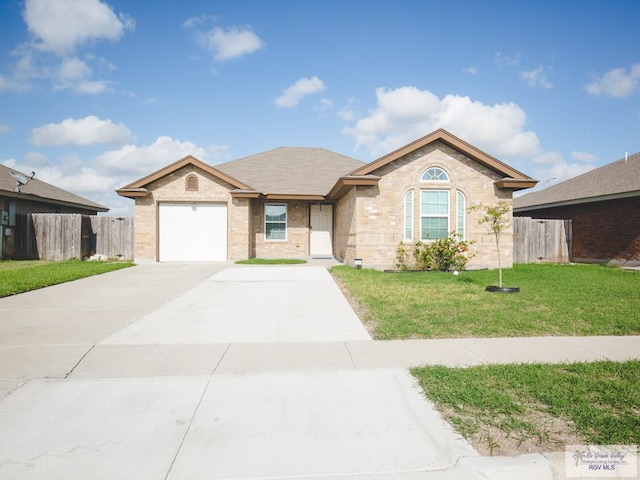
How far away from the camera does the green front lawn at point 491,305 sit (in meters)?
5.70

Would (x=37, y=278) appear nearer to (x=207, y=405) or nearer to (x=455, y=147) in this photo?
(x=207, y=405)

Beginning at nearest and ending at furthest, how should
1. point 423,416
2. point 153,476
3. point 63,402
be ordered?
point 153,476
point 423,416
point 63,402

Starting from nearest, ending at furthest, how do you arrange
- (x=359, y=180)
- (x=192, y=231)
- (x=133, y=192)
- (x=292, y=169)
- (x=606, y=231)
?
(x=359, y=180) → (x=133, y=192) → (x=192, y=231) → (x=606, y=231) → (x=292, y=169)

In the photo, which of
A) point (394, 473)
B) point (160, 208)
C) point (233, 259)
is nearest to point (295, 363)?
point (394, 473)

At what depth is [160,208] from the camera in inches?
632

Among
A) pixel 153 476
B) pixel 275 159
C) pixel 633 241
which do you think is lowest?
pixel 153 476

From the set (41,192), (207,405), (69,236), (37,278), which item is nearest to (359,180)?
(37,278)

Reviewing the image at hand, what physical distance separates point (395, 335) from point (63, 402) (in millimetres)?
4004

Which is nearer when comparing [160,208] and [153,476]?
[153,476]

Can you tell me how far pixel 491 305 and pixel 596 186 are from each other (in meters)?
15.4

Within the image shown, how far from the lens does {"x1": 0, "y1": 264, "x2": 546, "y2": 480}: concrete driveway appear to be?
2545mm

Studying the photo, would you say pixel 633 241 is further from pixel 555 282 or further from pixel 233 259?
pixel 233 259

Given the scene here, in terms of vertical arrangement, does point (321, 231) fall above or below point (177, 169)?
below

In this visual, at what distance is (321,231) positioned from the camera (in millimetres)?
18609
